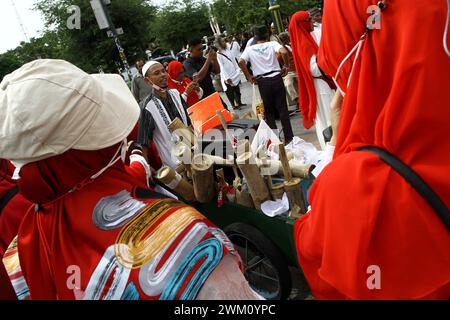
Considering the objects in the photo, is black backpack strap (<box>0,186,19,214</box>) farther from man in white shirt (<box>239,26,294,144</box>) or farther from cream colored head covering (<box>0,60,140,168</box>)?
man in white shirt (<box>239,26,294,144</box>)

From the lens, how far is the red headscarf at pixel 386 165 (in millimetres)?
913

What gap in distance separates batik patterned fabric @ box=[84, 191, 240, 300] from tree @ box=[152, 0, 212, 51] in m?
28.4

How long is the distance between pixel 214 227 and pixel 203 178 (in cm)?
126

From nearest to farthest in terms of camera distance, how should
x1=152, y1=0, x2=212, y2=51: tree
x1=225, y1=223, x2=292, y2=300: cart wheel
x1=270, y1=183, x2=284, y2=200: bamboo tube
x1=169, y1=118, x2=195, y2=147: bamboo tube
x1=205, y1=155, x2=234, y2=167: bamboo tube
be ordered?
x1=270, y1=183, x2=284, y2=200: bamboo tube < x1=225, y1=223, x2=292, y2=300: cart wheel < x1=205, y1=155, x2=234, y2=167: bamboo tube < x1=169, y1=118, x2=195, y2=147: bamboo tube < x1=152, y1=0, x2=212, y2=51: tree

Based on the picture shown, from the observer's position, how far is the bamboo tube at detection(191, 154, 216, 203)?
2354mm

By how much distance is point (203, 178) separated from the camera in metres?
2.40

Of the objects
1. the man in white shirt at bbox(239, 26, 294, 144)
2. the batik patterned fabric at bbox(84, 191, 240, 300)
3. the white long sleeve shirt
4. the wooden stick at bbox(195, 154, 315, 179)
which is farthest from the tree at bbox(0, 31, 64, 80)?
the batik patterned fabric at bbox(84, 191, 240, 300)

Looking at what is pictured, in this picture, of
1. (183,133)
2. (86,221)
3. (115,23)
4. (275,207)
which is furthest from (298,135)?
(115,23)

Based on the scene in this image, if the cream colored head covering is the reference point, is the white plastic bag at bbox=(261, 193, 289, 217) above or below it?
below

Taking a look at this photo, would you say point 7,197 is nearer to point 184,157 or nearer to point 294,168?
point 184,157

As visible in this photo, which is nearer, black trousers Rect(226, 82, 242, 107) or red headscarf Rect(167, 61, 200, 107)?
red headscarf Rect(167, 61, 200, 107)

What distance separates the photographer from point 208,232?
1.10 m

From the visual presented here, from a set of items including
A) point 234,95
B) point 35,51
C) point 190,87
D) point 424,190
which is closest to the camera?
point 424,190

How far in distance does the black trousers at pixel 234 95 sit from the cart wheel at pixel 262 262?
21.8 ft
